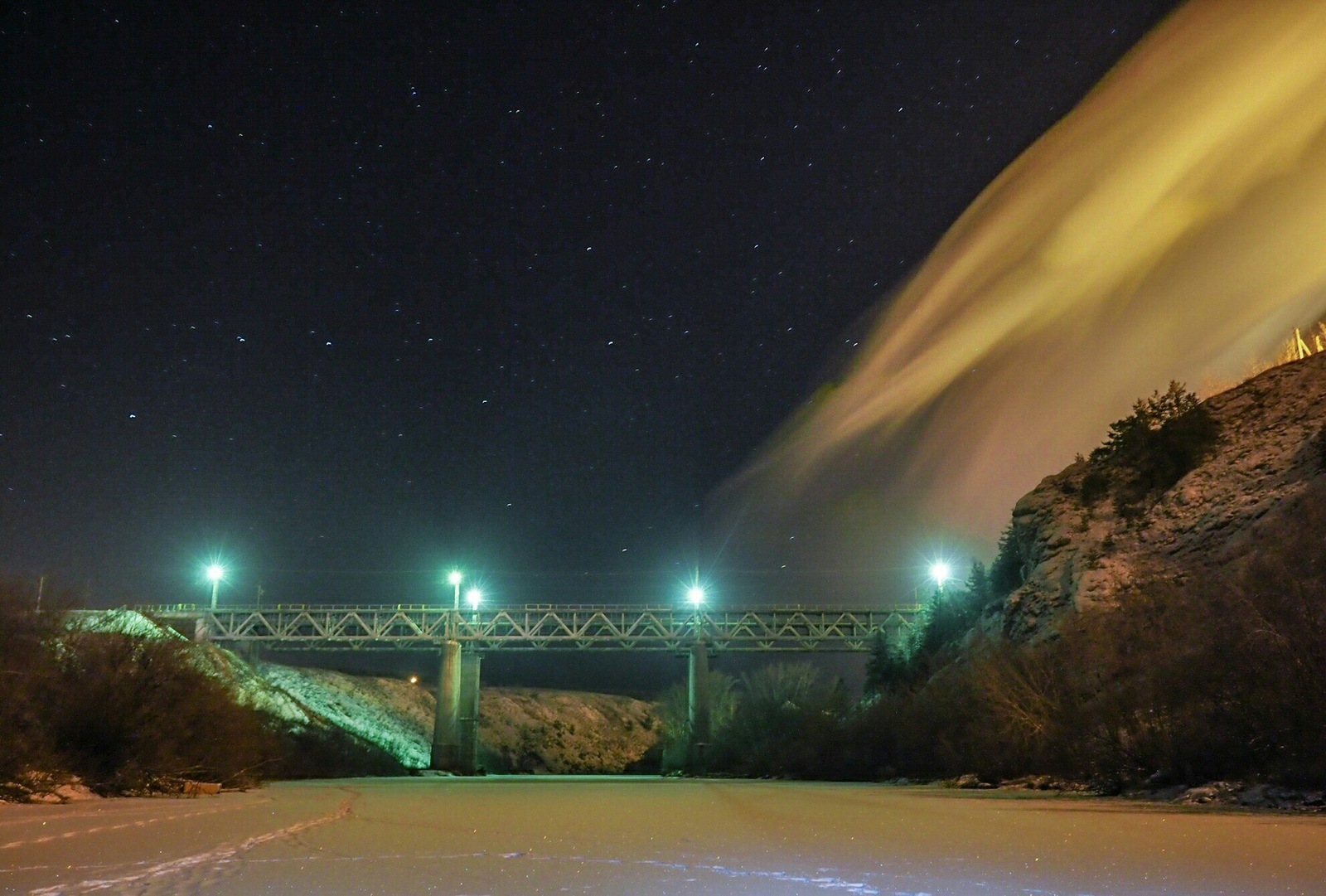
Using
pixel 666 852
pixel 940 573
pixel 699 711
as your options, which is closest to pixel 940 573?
pixel 940 573

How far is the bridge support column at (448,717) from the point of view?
7744cm

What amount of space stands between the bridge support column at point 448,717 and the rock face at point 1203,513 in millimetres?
49225

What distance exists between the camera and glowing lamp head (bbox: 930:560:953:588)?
199 ft

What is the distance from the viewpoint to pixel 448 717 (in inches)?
3095

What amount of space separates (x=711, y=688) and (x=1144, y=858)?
85914mm

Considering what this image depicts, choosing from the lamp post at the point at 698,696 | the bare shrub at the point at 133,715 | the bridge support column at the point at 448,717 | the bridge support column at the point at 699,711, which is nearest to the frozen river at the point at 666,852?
the bare shrub at the point at 133,715

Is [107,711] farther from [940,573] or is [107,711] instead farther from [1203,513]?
[940,573]

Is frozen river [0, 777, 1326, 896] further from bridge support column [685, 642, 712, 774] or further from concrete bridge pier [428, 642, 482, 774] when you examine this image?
concrete bridge pier [428, 642, 482, 774]

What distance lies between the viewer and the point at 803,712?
218 feet

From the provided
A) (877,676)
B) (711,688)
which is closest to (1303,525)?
(877,676)

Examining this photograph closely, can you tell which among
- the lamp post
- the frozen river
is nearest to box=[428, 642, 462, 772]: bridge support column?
the lamp post

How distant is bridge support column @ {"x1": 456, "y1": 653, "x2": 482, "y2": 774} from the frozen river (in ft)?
214

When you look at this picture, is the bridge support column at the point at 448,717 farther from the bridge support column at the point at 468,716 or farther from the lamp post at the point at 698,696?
the lamp post at the point at 698,696

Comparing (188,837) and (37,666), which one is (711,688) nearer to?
(37,666)
